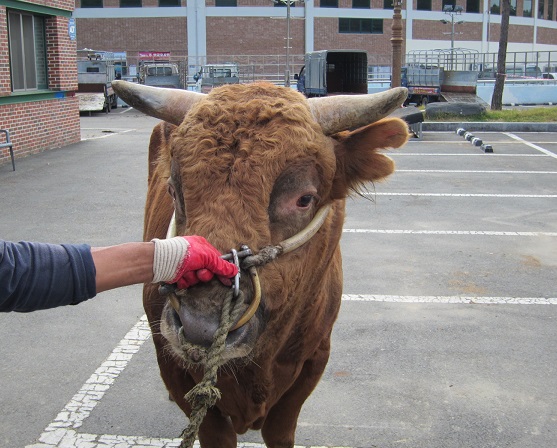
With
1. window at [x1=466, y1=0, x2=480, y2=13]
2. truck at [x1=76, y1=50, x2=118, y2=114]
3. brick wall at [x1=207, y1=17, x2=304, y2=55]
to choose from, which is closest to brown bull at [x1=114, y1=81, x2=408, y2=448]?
truck at [x1=76, y1=50, x2=118, y2=114]

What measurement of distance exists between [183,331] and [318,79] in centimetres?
2629

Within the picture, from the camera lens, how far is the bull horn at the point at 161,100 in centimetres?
318

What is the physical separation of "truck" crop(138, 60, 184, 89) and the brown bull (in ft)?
106

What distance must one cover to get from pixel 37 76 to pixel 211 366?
16.0m

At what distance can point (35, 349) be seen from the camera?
5.39m

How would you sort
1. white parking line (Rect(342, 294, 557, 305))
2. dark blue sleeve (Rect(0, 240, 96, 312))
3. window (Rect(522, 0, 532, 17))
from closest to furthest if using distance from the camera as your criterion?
dark blue sleeve (Rect(0, 240, 96, 312)) < white parking line (Rect(342, 294, 557, 305)) < window (Rect(522, 0, 532, 17))

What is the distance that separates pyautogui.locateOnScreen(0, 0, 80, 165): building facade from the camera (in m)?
14.7

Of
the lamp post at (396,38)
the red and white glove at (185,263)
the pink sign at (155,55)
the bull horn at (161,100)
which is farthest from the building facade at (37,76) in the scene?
the pink sign at (155,55)

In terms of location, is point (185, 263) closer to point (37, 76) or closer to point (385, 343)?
point (385, 343)

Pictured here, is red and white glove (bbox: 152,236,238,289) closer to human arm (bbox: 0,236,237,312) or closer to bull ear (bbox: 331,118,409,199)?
human arm (bbox: 0,236,237,312)

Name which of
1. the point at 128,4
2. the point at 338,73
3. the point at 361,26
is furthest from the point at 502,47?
the point at 128,4

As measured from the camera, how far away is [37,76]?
16.6 metres

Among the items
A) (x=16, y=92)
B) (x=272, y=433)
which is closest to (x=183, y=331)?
(x=272, y=433)

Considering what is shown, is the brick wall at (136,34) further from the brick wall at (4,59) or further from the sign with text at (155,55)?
the brick wall at (4,59)
